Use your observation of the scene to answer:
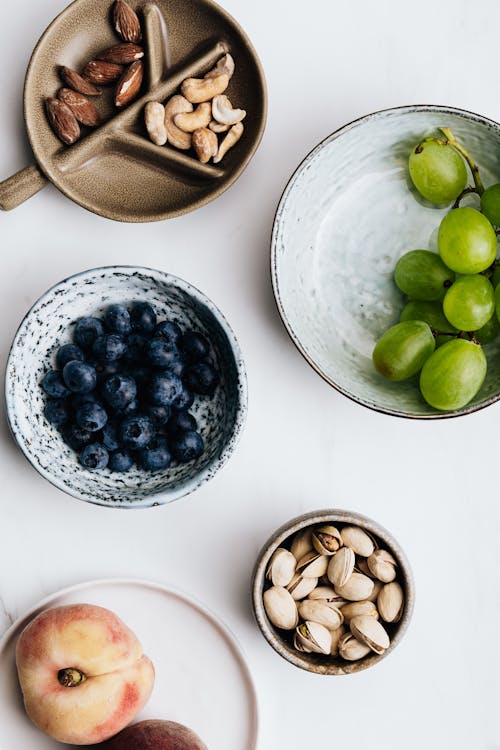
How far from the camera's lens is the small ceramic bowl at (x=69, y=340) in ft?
3.13

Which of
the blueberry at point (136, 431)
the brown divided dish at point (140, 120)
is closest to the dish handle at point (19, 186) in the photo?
the brown divided dish at point (140, 120)

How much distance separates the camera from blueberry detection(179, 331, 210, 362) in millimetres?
1012

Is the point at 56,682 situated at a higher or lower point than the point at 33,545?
lower

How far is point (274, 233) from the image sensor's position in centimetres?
98

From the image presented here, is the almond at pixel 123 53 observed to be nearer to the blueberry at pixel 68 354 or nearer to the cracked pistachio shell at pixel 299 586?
the blueberry at pixel 68 354

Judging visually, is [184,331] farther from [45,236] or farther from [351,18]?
[351,18]

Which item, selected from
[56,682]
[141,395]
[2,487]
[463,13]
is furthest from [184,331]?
[463,13]

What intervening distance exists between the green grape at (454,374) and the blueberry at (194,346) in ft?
0.96

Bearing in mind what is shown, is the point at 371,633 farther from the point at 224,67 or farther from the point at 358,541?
the point at 224,67

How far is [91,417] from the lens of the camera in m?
0.96

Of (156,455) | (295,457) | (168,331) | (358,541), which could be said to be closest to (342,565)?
(358,541)

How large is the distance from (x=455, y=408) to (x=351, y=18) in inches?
22.7

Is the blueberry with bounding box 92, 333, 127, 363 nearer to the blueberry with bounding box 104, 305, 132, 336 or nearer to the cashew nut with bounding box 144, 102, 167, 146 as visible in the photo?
the blueberry with bounding box 104, 305, 132, 336

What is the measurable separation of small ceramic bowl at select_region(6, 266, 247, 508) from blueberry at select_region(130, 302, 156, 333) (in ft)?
0.07
